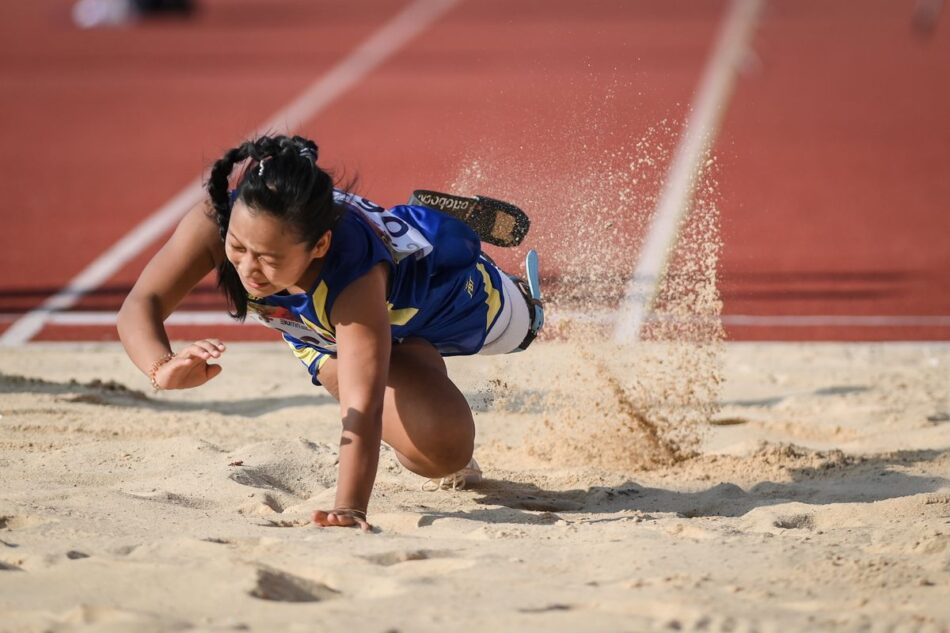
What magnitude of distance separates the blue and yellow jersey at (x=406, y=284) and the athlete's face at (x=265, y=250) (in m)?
0.10

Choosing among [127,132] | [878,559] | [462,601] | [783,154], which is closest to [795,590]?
[878,559]

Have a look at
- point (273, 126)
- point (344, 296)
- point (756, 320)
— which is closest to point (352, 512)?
point (344, 296)

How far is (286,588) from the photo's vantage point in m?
2.64

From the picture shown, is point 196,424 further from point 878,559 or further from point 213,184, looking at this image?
point 878,559

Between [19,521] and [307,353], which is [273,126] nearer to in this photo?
[307,353]

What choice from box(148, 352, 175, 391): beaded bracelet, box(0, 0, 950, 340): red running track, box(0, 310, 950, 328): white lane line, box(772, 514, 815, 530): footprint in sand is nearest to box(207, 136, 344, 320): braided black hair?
box(148, 352, 175, 391): beaded bracelet

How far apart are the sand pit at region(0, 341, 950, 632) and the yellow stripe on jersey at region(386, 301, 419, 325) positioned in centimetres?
51

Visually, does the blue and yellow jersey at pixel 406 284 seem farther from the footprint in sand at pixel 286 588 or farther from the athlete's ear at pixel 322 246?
the footprint in sand at pixel 286 588

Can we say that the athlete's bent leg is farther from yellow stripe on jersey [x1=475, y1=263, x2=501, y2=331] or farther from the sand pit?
yellow stripe on jersey [x1=475, y1=263, x2=501, y2=331]

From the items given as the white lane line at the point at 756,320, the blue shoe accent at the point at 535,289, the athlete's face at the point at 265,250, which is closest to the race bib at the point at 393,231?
the athlete's face at the point at 265,250

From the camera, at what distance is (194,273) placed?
334 centimetres

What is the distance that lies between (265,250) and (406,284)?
58 cm

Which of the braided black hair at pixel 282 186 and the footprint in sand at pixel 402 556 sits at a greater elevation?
the braided black hair at pixel 282 186

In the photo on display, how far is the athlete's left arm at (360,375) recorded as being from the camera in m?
3.15
